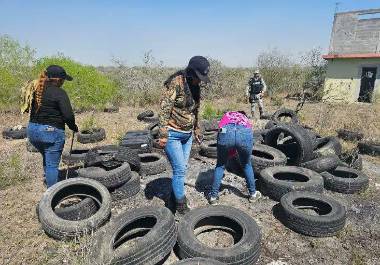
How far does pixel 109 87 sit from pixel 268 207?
1222 cm

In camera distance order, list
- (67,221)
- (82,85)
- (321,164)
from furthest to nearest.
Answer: (82,85), (321,164), (67,221)

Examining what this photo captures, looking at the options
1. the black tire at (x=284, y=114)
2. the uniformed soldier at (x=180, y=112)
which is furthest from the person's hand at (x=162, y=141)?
the black tire at (x=284, y=114)

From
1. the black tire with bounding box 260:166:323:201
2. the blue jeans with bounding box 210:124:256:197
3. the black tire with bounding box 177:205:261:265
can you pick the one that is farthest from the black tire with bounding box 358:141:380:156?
the black tire with bounding box 177:205:261:265

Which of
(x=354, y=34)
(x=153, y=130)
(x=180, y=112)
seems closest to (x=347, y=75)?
(x=354, y=34)

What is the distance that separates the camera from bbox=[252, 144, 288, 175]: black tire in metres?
6.17

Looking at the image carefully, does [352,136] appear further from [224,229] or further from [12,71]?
[12,71]

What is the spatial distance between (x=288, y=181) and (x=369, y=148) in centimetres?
403

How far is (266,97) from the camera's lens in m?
20.3

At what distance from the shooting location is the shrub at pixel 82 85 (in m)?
14.6

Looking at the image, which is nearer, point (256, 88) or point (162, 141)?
point (162, 141)

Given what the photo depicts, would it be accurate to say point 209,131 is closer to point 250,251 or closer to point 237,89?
point 250,251

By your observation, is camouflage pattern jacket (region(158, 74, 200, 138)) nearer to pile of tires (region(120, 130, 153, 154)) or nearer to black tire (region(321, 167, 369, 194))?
pile of tires (region(120, 130, 153, 154))

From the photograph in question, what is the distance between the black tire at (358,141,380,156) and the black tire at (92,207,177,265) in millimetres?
6638

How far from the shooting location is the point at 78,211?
468 centimetres
